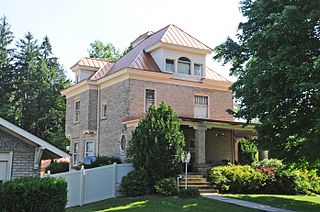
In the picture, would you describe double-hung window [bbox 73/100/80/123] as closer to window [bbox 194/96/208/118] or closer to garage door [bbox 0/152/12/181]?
window [bbox 194/96/208/118]

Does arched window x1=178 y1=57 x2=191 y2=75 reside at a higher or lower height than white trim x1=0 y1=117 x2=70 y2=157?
higher

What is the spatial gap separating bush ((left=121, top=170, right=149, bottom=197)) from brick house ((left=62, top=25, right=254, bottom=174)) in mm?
5003

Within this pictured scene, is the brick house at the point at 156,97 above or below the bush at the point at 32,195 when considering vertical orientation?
above

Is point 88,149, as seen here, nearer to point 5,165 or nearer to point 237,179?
point 237,179

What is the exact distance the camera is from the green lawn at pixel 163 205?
52.0ft

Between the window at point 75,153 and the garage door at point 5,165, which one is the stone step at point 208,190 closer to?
the garage door at point 5,165

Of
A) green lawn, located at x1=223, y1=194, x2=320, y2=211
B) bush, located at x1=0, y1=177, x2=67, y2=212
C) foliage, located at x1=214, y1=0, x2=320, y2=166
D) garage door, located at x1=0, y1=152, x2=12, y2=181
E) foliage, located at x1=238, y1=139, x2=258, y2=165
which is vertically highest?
foliage, located at x1=214, y1=0, x2=320, y2=166

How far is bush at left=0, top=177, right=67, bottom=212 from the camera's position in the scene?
410 inches

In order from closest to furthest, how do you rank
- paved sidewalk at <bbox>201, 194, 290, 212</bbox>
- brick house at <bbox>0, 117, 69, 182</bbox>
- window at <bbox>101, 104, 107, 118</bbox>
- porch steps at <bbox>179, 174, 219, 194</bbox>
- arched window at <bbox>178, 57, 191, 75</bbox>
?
1. brick house at <bbox>0, 117, 69, 182</bbox>
2. paved sidewalk at <bbox>201, 194, 290, 212</bbox>
3. porch steps at <bbox>179, 174, 219, 194</bbox>
4. arched window at <bbox>178, 57, 191, 75</bbox>
5. window at <bbox>101, 104, 107, 118</bbox>

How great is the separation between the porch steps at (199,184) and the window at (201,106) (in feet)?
23.9

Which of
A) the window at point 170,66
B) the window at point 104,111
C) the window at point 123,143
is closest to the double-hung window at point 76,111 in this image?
the window at point 104,111

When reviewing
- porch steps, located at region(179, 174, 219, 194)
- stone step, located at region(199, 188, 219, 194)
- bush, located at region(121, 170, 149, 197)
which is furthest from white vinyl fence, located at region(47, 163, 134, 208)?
stone step, located at region(199, 188, 219, 194)

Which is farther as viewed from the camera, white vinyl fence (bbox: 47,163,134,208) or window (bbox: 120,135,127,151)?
window (bbox: 120,135,127,151)

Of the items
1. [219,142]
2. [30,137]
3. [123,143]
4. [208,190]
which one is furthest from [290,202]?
[30,137]
